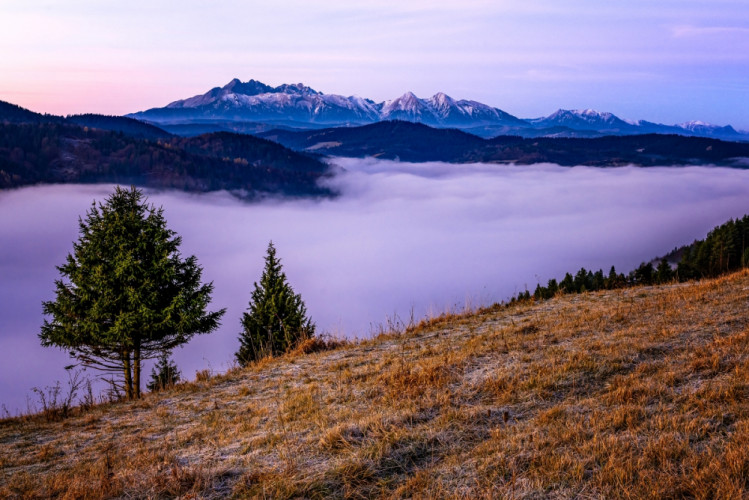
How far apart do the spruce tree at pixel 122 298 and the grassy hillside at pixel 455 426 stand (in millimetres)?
8944

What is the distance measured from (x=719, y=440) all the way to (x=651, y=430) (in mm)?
609

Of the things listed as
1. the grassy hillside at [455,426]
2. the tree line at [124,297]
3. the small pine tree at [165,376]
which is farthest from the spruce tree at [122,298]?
the grassy hillside at [455,426]

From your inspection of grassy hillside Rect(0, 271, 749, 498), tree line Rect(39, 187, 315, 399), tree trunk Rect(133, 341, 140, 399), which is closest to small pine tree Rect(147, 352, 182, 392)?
tree line Rect(39, 187, 315, 399)

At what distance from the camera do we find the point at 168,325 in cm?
1861

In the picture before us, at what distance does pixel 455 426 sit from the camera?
5746 mm

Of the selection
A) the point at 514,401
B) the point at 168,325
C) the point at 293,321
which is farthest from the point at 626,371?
the point at 293,321

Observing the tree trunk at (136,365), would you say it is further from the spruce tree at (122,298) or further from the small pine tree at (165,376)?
the small pine tree at (165,376)

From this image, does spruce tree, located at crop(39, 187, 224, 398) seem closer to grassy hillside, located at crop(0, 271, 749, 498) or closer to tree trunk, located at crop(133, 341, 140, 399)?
tree trunk, located at crop(133, 341, 140, 399)

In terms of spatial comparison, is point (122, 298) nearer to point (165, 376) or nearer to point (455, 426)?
point (165, 376)

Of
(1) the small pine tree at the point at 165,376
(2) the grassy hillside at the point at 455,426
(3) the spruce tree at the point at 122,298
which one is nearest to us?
(2) the grassy hillside at the point at 455,426

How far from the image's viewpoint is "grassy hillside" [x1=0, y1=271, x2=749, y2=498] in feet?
14.2

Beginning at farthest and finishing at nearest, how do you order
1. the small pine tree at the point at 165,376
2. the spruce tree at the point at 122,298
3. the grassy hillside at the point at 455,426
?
the spruce tree at the point at 122,298, the small pine tree at the point at 165,376, the grassy hillside at the point at 455,426

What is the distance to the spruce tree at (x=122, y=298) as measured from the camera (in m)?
18.2

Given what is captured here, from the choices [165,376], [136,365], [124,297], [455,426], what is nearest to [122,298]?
[124,297]
